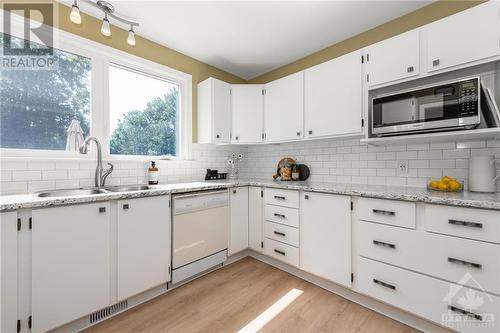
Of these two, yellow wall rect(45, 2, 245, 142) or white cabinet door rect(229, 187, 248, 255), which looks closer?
yellow wall rect(45, 2, 245, 142)

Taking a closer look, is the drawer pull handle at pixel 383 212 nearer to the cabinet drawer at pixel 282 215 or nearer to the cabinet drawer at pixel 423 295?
the cabinet drawer at pixel 423 295

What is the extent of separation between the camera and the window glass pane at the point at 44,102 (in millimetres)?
1705

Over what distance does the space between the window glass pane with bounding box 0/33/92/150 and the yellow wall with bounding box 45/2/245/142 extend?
10.0 inches

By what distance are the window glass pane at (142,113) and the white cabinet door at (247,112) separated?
790 mm

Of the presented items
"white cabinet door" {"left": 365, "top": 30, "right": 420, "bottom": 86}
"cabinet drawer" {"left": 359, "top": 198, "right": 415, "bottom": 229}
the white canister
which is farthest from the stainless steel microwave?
"cabinet drawer" {"left": 359, "top": 198, "right": 415, "bottom": 229}

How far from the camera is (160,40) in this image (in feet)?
8.20

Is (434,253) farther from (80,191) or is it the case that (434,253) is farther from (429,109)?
(80,191)

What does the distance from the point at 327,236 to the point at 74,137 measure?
100 inches

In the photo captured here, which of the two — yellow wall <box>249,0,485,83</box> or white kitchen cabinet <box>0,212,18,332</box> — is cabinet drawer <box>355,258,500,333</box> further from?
white kitchen cabinet <box>0,212,18,332</box>

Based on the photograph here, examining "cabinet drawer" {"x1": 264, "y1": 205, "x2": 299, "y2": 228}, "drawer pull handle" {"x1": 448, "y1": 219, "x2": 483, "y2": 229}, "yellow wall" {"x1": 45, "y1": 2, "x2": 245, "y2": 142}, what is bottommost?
"cabinet drawer" {"x1": 264, "y1": 205, "x2": 299, "y2": 228}

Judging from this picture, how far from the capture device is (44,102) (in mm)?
1867

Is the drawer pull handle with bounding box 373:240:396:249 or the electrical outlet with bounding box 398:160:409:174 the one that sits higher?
the electrical outlet with bounding box 398:160:409:174

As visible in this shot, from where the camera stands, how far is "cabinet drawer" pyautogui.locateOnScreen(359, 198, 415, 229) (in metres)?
1.53

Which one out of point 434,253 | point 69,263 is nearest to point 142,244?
point 69,263
